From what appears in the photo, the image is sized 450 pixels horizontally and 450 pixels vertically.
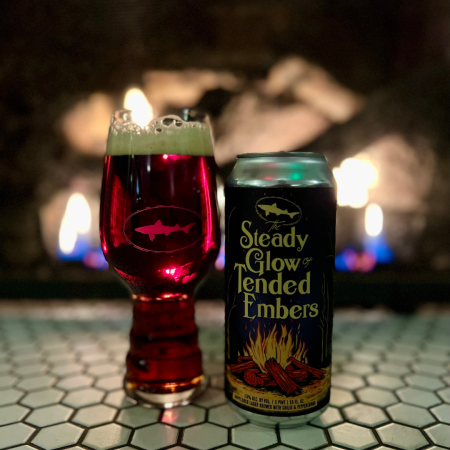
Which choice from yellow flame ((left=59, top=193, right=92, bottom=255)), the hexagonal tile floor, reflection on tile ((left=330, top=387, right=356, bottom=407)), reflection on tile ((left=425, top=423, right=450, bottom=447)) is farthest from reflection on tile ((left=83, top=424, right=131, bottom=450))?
yellow flame ((left=59, top=193, right=92, bottom=255))

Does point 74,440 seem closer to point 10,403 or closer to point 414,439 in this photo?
point 10,403

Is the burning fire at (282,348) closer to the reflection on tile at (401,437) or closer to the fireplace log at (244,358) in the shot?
the fireplace log at (244,358)

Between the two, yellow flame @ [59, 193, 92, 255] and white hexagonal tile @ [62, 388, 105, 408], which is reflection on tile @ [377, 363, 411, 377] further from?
yellow flame @ [59, 193, 92, 255]

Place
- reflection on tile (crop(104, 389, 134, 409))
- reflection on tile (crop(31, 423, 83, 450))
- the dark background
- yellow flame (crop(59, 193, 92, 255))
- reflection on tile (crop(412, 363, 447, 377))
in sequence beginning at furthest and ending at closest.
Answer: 1. yellow flame (crop(59, 193, 92, 255))
2. the dark background
3. reflection on tile (crop(412, 363, 447, 377))
4. reflection on tile (crop(104, 389, 134, 409))
5. reflection on tile (crop(31, 423, 83, 450))

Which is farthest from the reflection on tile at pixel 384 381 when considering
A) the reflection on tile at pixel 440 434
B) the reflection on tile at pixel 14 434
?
the reflection on tile at pixel 14 434

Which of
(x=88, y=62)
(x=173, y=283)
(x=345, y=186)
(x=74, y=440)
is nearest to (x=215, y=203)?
(x=173, y=283)

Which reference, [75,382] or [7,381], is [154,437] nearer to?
[75,382]
